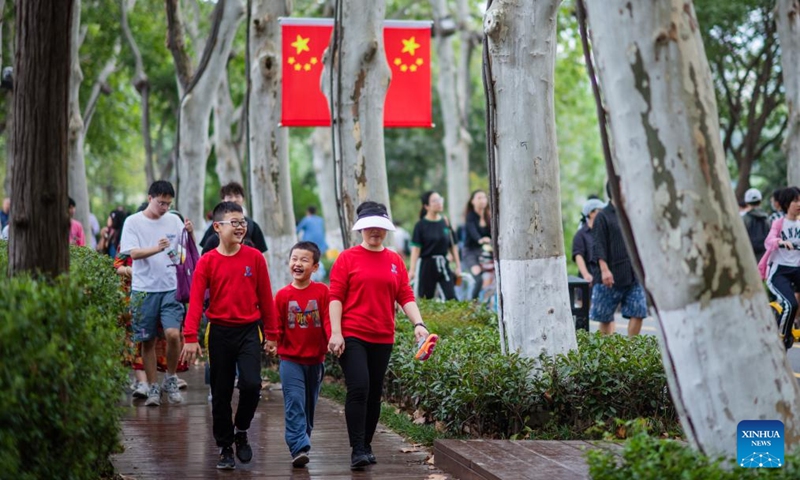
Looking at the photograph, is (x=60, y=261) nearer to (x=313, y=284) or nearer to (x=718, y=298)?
(x=313, y=284)

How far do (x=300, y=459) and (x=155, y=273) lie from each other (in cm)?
355

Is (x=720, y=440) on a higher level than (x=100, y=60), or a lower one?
lower

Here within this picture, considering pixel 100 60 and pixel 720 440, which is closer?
pixel 720 440

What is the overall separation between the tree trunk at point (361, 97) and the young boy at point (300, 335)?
3.85 metres

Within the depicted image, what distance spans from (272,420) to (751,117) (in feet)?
74.6

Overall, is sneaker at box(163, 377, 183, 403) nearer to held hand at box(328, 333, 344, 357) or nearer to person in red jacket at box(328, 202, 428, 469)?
person in red jacket at box(328, 202, 428, 469)

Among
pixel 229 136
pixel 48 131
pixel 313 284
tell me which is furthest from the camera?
pixel 229 136

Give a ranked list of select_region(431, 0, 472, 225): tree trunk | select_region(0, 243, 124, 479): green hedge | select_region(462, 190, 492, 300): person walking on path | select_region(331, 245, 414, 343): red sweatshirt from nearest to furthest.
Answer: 1. select_region(0, 243, 124, 479): green hedge
2. select_region(331, 245, 414, 343): red sweatshirt
3. select_region(462, 190, 492, 300): person walking on path
4. select_region(431, 0, 472, 225): tree trunk

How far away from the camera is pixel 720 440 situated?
5.45 meters

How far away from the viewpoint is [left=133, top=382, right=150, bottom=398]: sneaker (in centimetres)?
1148

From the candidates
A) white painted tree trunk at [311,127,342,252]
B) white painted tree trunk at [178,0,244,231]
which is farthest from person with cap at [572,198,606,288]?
white painted tree trunk at [311,127,342,252]

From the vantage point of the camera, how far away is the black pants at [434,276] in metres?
16.7

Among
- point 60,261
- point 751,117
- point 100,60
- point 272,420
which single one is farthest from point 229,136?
point 60,261

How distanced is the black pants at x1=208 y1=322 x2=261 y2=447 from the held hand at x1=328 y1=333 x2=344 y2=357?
0.66 meters
